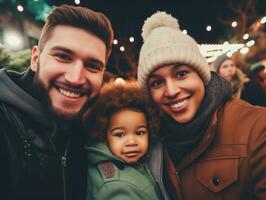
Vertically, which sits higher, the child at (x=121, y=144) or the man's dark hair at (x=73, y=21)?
the man's dark hair at (x=73, y=21)

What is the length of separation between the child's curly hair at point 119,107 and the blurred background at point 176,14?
1016cm

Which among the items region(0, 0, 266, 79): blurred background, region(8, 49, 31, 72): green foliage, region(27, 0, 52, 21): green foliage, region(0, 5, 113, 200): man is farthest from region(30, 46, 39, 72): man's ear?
region(27, 0, 52, 21): green foliage

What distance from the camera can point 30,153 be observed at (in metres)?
2.20

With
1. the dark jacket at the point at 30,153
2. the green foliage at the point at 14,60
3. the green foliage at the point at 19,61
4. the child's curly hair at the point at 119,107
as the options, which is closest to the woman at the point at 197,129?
the child's curly hair at the point at 119,107

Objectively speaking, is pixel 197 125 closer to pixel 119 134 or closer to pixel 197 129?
pixel 197 129

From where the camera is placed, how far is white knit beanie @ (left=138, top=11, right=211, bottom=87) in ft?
9.18

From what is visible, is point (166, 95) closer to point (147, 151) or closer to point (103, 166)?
point (147, 151)

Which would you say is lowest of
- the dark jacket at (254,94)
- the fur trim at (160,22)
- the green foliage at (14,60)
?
the fur trim at (160,22)

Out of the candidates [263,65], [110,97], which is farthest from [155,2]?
[110,97]

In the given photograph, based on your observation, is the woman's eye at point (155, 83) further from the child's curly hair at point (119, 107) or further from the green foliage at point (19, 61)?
the green foliage at point (19, 61)

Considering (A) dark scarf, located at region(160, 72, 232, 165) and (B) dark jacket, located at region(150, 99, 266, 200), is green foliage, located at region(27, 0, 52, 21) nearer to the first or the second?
(A) dark scarf, located at region(160, 72, 232, 165)

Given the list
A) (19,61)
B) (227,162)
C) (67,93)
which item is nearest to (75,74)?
(67,93)

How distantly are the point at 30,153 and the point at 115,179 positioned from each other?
0.72 m

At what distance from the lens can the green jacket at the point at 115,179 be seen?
246 cm
